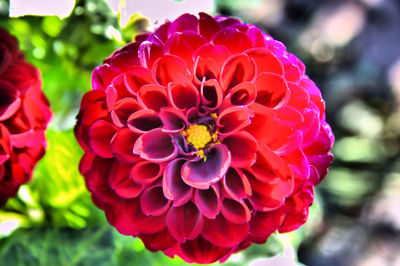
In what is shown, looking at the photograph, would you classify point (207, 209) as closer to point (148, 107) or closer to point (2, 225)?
point (148, 107)

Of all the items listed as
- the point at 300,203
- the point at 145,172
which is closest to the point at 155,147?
the point at 145,172

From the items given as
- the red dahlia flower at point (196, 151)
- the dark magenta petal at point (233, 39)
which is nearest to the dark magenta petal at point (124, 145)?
the red dahlia flower at point (196, 151)

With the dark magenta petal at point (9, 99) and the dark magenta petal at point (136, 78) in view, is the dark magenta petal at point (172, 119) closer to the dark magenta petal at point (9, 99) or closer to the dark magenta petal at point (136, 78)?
the dark magenta petal at point (136, 78)

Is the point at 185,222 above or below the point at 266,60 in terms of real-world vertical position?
below

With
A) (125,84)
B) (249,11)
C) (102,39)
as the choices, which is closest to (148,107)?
(125,84)

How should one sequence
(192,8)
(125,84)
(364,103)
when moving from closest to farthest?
1. (125,84)
2. (192,8)
3. (364,103)

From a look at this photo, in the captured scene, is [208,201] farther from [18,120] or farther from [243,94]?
[18,120]

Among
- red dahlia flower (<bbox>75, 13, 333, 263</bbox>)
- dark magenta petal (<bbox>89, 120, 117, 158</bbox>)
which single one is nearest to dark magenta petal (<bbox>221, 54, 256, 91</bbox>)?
red dahlia flower (<bbox>75, 13, 333, 263</bbox>)
